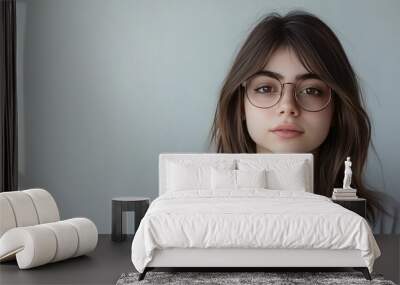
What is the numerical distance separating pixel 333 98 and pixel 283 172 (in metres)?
1.03

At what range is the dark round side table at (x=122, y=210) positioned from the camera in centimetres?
664

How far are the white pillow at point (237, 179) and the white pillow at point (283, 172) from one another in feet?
0.40

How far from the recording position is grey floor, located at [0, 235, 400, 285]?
4.91 meters

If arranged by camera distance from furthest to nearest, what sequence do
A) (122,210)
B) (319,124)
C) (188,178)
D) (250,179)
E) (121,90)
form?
(121,90)
(319,124)
(122,210)
(188,178)
(250,179)

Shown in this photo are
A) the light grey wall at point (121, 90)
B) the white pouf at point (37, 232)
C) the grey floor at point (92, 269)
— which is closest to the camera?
the grey floor at point (92, 269)

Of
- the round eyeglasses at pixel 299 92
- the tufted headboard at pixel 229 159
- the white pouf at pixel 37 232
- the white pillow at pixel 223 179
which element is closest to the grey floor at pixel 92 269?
the white pouf at pixel 37 232

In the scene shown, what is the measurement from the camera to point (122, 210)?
21.8 feet

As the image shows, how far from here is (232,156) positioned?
6.84 metres

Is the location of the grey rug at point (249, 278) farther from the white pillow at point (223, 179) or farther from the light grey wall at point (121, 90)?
the light grey wall at point (121, 90)

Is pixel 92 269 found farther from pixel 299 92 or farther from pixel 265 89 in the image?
pixel 299 92

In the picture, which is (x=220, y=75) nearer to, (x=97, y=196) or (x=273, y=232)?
(x=97, y=196)

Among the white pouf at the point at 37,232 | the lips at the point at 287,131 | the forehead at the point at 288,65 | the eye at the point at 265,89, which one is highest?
the forehead at the point at 288,65

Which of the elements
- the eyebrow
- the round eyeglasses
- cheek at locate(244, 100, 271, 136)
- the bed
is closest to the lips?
cheek at locate(244, 100, 271, 136)

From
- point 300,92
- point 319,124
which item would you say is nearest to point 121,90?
point 300,92
